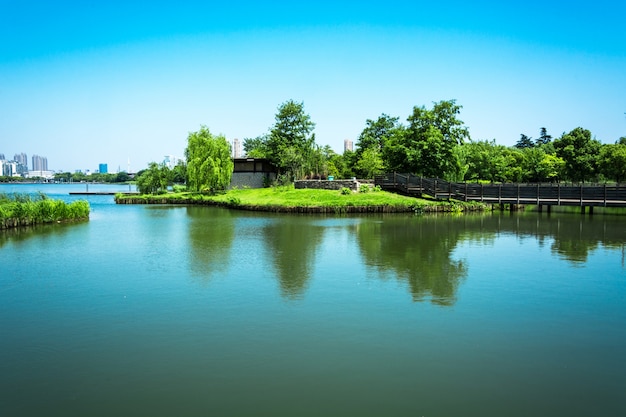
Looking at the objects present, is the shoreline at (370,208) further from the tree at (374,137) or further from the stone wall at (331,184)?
the tree at (374,137)

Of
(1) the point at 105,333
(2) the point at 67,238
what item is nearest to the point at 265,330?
(1) the point at 105,333

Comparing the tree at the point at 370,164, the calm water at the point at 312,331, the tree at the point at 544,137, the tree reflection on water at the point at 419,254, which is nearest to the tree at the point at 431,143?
the tree at the point at 370,164

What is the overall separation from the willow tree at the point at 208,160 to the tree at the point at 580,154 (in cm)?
4588

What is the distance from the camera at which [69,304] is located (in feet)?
43.9

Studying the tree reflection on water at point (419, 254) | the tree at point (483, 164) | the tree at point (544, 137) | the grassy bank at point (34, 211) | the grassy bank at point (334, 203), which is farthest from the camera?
the tree at point (544, 137)

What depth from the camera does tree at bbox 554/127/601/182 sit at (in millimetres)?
60281

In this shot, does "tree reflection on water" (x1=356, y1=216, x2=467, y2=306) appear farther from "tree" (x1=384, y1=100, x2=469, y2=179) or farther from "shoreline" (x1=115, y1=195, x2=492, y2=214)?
"tree" (x1=384, y1=100, x2=469, y2=179)

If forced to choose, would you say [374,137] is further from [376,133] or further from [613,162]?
[613,162]

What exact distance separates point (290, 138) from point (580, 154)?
4055 centimetres

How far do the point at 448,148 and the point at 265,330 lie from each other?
45.6 meters

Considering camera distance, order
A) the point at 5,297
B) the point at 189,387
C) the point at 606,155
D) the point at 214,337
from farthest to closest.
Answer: the point at 606,155
the point at 5,297
the point at 214,337
the point at 189,387

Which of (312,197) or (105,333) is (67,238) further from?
(312,197)

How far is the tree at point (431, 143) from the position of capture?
51969mm

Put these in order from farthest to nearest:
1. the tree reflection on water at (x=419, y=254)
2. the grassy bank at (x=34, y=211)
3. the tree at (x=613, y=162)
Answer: the tree at (x=613, y=162)
the grassy bank at (x=34, y=211)
the tree reflection on water at (x=419, y=254)
